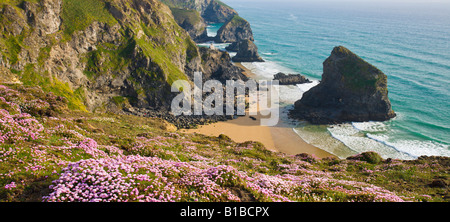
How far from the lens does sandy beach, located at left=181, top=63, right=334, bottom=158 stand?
207ft

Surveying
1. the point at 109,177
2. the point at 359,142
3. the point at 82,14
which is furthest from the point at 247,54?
the point at 109,177

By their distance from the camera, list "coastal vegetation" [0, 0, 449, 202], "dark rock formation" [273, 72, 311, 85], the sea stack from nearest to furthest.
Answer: "coastal vegetation" [0, 0, 449, 202] → the sea stack → "dark rock formation" [273, 72, 311, 85]

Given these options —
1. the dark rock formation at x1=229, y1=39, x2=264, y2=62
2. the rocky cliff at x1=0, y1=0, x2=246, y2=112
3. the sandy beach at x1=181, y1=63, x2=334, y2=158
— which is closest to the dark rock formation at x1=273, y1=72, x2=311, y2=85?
the dark rock formation at x1=229, y1=39, x2=264, y2=62

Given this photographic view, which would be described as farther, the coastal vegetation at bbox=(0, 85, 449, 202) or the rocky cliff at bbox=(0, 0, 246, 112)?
the rocky cliff at bbox=(0, 0, 246, 112)

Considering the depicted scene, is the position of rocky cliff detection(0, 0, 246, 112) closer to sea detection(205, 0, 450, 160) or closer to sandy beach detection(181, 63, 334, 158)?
sandy beach detection(181, 63, 334, 158)

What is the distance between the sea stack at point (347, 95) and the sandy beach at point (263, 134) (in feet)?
41.0

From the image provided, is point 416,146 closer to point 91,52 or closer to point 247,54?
point 91,52

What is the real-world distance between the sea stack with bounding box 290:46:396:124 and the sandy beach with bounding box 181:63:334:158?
12503mm

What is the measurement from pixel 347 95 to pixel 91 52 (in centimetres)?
7370

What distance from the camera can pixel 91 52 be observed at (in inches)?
2746

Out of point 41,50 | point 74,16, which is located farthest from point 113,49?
point 41,50
